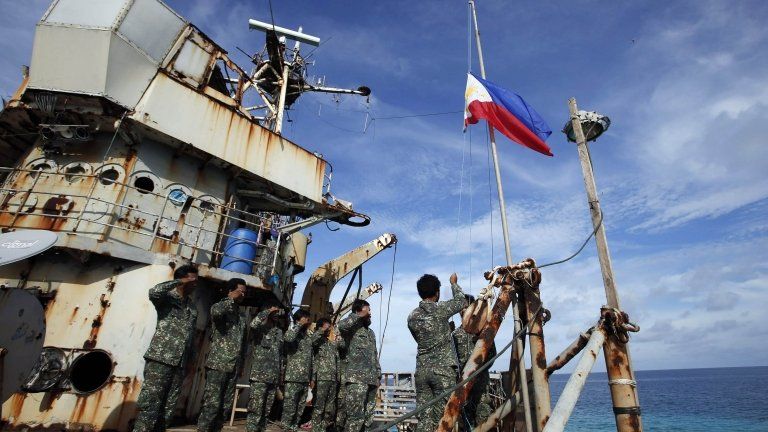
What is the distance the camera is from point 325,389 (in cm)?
655

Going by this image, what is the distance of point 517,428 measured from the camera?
13.0ft

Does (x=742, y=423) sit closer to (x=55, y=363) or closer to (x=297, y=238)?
(x=297, y=238)

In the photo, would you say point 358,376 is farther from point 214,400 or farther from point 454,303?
point 454,303

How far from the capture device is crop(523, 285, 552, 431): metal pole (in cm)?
358

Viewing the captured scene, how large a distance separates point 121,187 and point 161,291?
423cm

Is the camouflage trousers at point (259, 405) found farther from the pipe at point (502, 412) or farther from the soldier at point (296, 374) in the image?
the pipe at point (502, 412)

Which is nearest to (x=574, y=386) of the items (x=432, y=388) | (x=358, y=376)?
(x=432, y=388)

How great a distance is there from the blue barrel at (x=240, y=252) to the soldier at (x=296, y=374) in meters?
2.01

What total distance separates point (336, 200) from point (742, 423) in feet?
181

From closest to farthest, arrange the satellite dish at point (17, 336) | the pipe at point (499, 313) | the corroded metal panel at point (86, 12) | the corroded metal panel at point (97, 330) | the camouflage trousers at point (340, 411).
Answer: the pipe at point (499, 313)
the satellite dish at point (17, 336)
the corroded metal panel at point (97, 330)
the camouflage trousers at point (340, 411)
the corroded metal panel at point (86, 12)

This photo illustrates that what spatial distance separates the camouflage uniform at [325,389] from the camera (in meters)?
6.38

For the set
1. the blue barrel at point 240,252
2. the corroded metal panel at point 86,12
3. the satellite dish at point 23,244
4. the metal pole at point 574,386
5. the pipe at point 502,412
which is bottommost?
the pipe at point 502,412

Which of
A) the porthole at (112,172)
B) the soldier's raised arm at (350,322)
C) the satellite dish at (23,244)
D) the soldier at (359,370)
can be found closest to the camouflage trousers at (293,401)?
the soldier at (359,370)

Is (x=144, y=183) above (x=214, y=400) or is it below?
above
